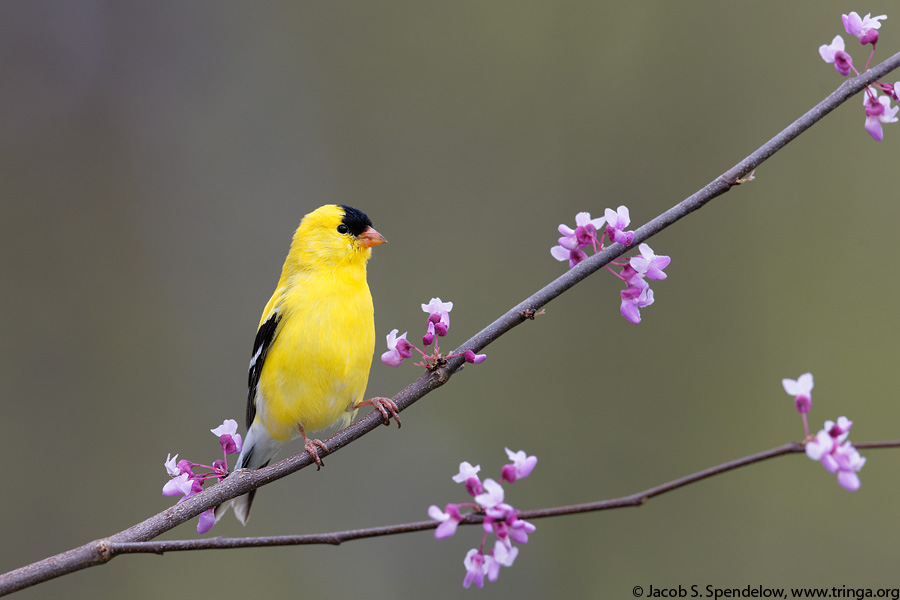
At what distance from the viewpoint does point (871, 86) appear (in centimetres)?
172

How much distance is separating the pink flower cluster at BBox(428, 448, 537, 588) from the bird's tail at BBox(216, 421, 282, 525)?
5.45 ft

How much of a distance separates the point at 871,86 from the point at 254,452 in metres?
2.32

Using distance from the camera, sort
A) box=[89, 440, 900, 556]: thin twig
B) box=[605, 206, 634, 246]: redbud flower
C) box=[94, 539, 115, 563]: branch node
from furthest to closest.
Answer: box=[605, 206, 634, 246]: redbud flower
box=[94, 539, 115, 563]: branch node
box=[89, 440, 900, 556]: thin twig

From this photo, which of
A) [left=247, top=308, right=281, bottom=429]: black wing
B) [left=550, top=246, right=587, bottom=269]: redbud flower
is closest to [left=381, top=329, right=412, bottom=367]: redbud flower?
[left=550, top=246, right=587, bottom=269]: redbud flower

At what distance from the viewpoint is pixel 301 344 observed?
8.87 ft

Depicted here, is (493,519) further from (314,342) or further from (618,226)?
(314,342)

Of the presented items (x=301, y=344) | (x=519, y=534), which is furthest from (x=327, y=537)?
(x=301, y=344)

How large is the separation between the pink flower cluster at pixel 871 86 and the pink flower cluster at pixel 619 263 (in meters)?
0.53

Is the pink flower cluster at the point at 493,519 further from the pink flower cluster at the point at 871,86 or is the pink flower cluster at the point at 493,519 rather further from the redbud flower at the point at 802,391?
A: the pink flower cluster at the point at 871,86

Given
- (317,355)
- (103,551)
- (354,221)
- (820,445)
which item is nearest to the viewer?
(820,445)

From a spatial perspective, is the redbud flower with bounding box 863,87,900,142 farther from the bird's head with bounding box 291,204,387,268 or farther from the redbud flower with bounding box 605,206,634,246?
the bird's head with bounding box 291,204,387,268

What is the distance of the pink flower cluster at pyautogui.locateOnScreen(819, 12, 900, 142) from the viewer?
5.62 feet

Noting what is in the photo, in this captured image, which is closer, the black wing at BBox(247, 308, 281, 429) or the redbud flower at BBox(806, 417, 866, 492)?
the redbud flower at BBox(806, 417, 866, 492)

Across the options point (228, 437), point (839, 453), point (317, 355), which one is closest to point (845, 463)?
point (839, 453)
